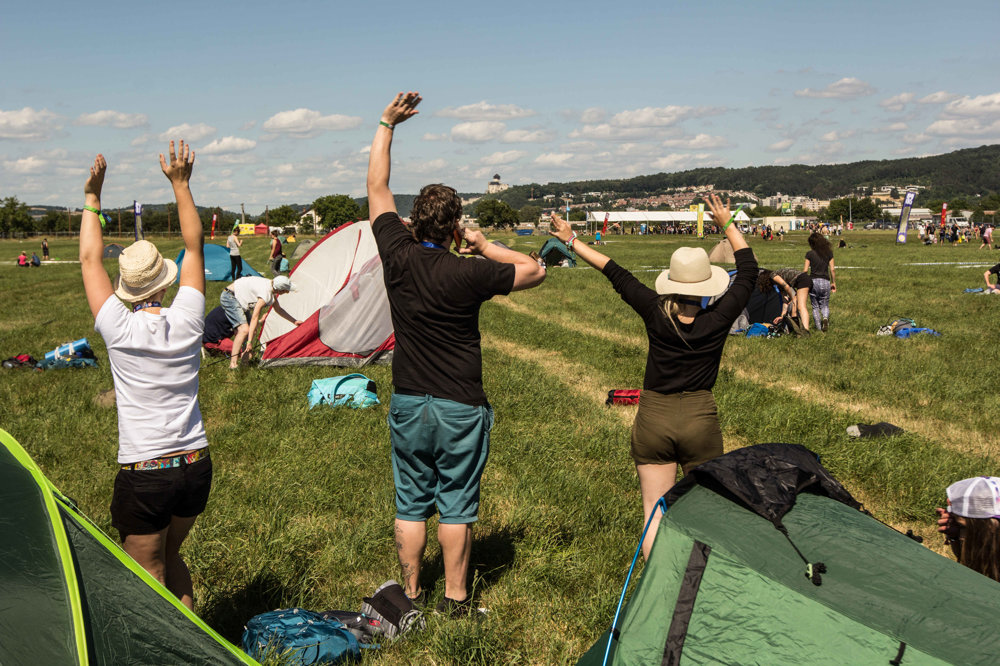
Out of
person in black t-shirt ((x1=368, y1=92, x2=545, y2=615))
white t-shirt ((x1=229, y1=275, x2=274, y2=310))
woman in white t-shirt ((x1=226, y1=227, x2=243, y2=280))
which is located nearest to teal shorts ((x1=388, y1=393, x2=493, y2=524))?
person in black t-shirt ((x1=368, y1=92, x2=545, y2=615))

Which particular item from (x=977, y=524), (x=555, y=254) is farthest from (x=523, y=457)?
(x=555, y=254)

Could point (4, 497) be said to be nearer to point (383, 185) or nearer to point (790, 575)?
point (383, 185)

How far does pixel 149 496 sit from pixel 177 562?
554 millimetres

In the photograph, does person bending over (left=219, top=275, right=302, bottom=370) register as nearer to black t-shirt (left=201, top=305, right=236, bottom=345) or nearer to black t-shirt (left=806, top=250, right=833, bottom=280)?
black t-shirt (left=201, top=305, right=236, bottom=345)

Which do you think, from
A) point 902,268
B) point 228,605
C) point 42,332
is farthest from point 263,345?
point 902,268

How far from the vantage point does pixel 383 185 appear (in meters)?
3.76

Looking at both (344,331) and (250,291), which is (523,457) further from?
(250,291)

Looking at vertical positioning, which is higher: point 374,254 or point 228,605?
point 374,254

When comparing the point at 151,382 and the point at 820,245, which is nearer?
the point at 151,382

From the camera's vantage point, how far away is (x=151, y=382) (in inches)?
122

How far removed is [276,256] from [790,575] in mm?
25500

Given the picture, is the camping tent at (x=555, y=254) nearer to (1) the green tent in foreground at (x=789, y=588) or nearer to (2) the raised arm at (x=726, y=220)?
(2) the raised arm at (x=726, y=220)

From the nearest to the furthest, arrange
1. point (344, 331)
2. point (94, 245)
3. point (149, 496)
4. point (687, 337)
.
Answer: point (149, 496), point (94, 245), point (687, 337), point (344, 331)

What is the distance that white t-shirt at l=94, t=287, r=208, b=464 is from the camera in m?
3.03
